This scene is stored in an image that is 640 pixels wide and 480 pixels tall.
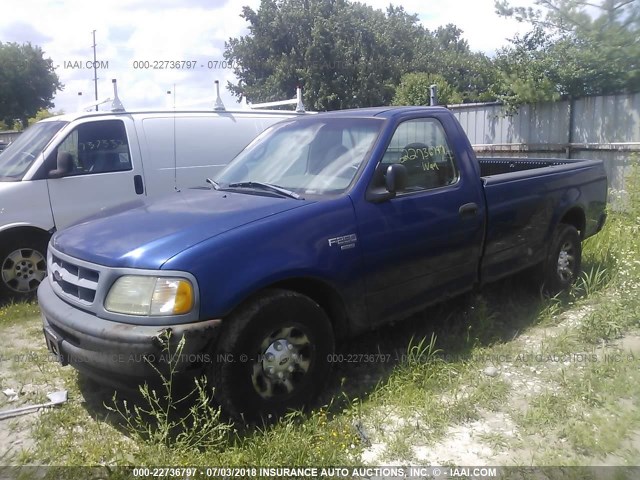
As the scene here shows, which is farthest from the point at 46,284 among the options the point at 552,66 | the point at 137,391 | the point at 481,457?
the point at 552,66

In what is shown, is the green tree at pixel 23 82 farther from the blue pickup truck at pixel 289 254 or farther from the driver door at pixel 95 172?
the blue pickup truck at pixel 289 254

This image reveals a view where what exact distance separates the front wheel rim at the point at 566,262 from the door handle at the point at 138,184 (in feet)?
14.7

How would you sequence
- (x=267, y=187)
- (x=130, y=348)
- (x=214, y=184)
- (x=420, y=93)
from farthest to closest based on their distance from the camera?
1. (x=420, y=93)
2. (x=214, y=184)
3. (x=267, y=187)
4. (x=130, y=348)

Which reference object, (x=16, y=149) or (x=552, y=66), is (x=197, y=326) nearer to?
(x=16, y=149)

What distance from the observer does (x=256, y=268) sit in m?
3.21

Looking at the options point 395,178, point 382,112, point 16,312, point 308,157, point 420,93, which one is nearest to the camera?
point 395,178

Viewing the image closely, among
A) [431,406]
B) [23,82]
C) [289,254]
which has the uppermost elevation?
[23,82]

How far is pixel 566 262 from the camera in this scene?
5.74m

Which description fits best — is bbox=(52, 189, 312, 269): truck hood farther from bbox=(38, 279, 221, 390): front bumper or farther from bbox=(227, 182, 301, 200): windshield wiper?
bbox=(38, 279, 221, 390): front bumper

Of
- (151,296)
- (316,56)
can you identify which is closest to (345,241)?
(151,296)

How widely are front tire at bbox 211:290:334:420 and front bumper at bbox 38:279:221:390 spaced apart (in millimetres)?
→ 130

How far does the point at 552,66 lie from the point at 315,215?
778 centimetres

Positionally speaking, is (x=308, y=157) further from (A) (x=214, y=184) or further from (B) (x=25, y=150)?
(B) (x=25, y=150)

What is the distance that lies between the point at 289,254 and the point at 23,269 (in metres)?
3.89
